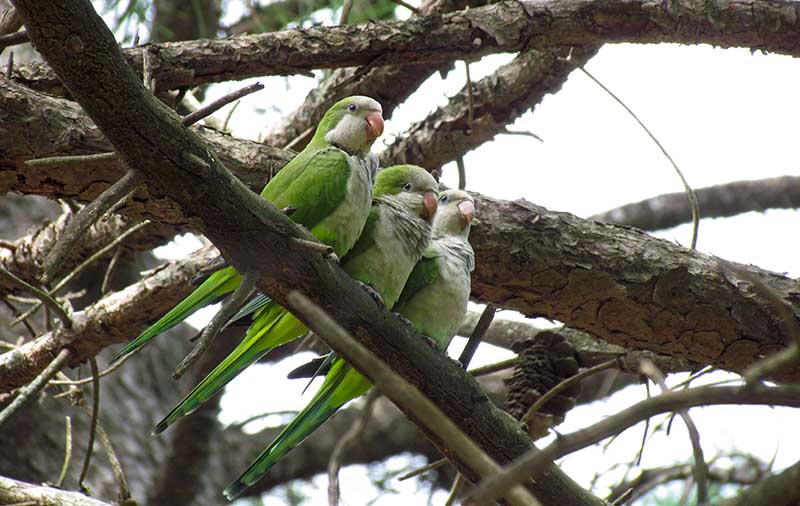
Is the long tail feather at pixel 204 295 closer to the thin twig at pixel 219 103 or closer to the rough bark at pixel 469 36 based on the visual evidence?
the thin twig at pixel 219 103

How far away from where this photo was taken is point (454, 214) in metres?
2.79

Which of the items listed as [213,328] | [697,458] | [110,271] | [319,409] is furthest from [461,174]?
[697,458]

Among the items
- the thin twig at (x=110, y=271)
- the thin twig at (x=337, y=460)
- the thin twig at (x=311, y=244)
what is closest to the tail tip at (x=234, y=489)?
the thin twig at (x=337, y=460)

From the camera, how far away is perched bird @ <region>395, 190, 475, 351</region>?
2.62 m

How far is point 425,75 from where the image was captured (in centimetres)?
350

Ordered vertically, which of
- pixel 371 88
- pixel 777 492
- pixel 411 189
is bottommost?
pixel 777 492

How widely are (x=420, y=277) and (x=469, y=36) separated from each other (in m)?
0.82

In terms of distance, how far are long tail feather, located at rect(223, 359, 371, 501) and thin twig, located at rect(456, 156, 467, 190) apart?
974 millimetres

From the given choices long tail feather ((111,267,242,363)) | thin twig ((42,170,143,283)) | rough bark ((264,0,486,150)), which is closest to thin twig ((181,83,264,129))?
thin twig ((42,170,143,283))

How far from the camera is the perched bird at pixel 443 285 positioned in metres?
2.62

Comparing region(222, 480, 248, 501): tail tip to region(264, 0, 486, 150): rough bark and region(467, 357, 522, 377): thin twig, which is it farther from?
region(264, 0, 486, 150): rough bark

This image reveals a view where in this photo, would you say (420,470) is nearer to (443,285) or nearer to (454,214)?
(443,285)

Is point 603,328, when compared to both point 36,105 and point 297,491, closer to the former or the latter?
point 36,105

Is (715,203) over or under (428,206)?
over
